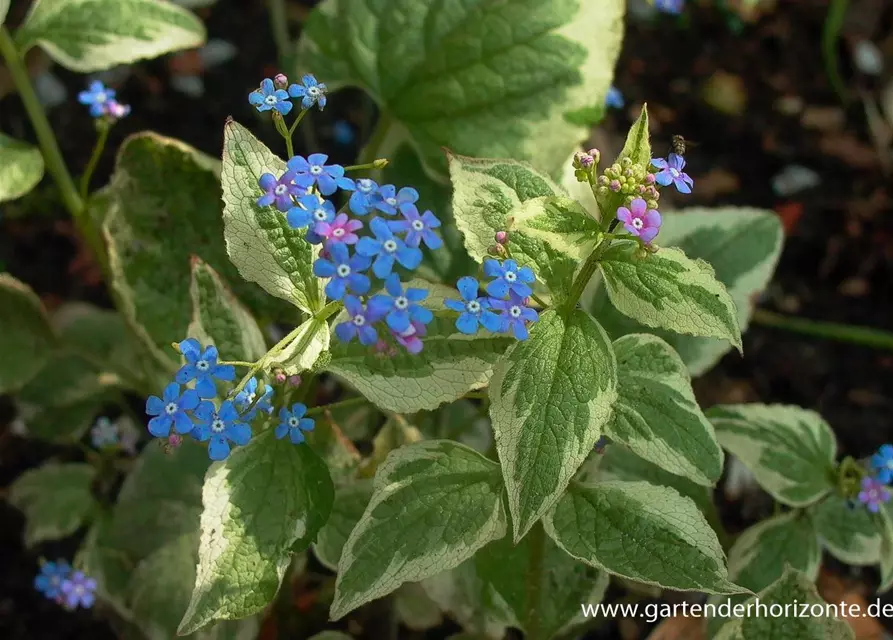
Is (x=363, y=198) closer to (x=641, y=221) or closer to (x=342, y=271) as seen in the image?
(x=342, y=271)

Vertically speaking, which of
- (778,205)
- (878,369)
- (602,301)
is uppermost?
(602,301)

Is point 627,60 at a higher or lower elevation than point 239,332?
lower

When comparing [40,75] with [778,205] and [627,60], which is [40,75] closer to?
[627,60]

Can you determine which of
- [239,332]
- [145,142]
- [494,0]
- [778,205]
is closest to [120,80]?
[145,142]

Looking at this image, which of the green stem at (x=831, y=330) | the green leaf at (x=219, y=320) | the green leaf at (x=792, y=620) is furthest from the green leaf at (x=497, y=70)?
the green stem at (x=831, y=330)

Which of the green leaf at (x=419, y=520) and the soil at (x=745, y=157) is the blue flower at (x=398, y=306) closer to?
the green leaf at (x=419, y=520)

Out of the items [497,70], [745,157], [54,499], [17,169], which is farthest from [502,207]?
[745,157]
